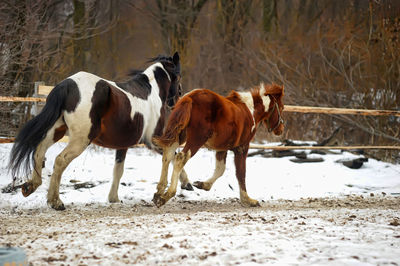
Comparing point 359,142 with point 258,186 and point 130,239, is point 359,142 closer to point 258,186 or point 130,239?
point 258,186

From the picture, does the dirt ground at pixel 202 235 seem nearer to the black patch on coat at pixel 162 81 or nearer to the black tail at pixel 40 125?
the black tail at pixel 40 125

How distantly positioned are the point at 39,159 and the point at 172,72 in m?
2.44

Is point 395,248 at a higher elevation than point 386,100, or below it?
below

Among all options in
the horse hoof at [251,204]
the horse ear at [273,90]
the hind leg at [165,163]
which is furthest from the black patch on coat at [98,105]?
the horse ear at [273,90]

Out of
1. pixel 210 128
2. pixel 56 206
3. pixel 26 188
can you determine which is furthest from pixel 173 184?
pixel 26 188

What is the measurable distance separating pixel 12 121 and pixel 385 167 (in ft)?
25.3

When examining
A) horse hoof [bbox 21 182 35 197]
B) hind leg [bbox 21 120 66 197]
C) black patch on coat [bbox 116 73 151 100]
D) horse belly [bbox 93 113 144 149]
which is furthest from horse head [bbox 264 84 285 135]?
horse hoof [bbox 21 182 35 197]

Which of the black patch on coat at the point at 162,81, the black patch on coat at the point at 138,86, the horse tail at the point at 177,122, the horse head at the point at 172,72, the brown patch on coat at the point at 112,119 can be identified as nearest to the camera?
the brown patch on coat at the point at 112,119

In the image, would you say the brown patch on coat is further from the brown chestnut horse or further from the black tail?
the brown chestnut horse

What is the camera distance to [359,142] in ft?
43.4

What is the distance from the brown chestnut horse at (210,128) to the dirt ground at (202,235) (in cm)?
52

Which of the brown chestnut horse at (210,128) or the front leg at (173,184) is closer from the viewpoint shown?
the front leg at (173,184)

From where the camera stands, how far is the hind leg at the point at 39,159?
16.3 ft

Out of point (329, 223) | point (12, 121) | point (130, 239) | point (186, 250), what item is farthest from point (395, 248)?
point (12, 121)
